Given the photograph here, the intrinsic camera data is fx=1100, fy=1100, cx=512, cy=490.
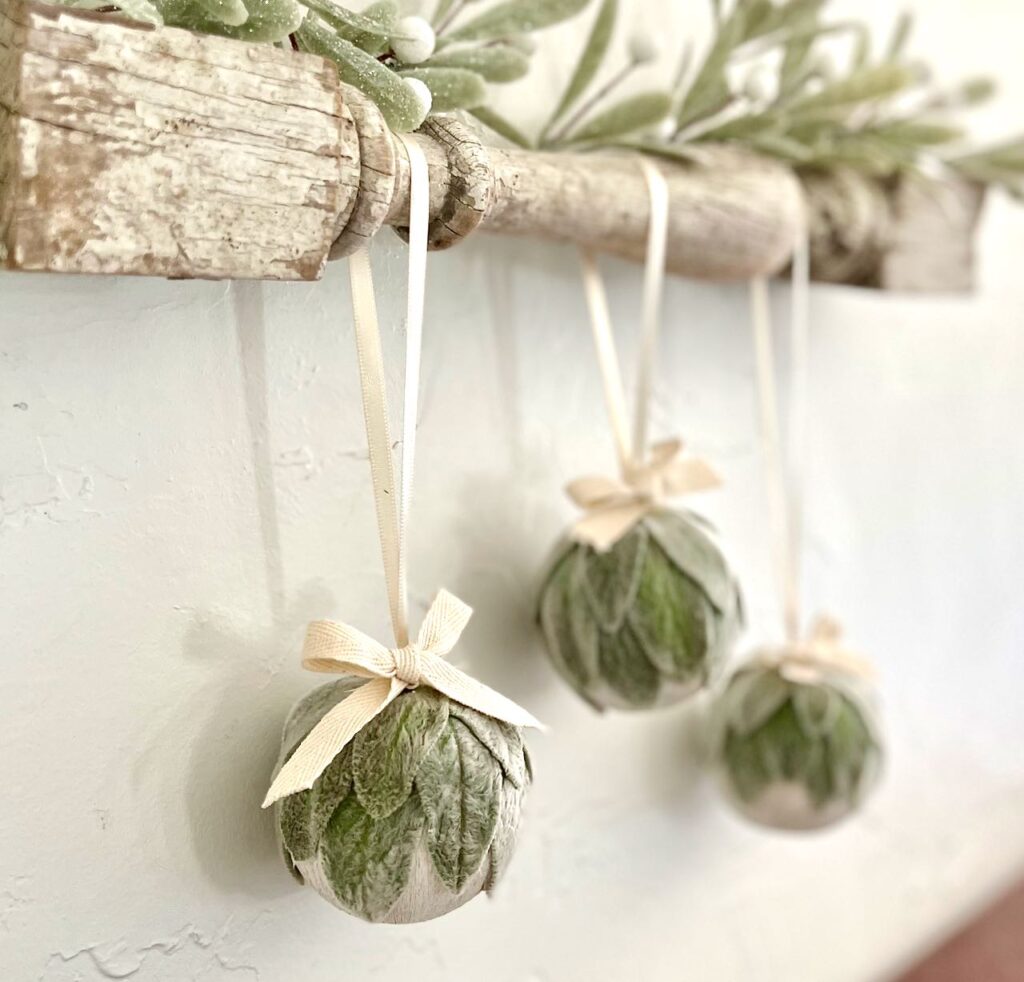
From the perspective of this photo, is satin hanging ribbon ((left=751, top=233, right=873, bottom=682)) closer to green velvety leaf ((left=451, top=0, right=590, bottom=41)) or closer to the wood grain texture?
green velvety leaf ((left=451, top=0, right=590, bottom=41))

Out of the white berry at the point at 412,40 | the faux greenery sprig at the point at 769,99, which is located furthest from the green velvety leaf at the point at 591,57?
the white berry at the point at 412,40

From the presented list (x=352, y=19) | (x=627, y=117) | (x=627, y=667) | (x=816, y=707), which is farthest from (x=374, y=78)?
(x=816, y=707)

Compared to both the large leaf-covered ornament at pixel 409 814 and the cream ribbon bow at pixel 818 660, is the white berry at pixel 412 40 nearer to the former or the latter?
the large leaf-covered ornament at pixel 409 814

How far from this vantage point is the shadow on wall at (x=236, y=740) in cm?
42

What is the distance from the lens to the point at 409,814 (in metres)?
0.37

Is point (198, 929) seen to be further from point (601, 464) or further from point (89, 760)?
point (601, 464)

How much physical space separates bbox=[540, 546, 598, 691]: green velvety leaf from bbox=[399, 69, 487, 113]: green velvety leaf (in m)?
0.20

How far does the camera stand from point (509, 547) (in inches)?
21.5

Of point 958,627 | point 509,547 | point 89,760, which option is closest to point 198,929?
point 89,760

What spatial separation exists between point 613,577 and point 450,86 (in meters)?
0.22

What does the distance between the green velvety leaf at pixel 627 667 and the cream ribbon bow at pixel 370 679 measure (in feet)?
0.31

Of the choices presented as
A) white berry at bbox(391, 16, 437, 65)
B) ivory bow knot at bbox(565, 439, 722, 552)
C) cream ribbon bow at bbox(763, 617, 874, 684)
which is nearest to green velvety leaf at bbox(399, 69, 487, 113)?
white berry at bbox(391, 16, 437, 65)

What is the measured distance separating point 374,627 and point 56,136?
0.24 m

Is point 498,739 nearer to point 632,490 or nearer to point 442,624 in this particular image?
point 442,624
